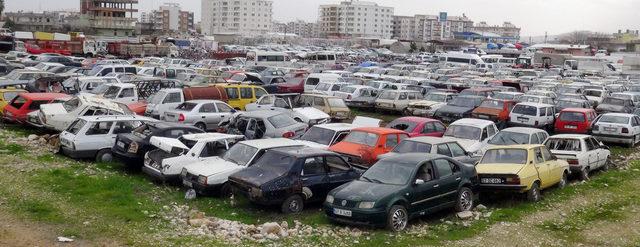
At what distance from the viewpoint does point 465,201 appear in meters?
14.4

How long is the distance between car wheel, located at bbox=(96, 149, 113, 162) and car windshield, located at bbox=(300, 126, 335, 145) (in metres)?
5.59

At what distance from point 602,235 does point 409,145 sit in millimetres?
5750

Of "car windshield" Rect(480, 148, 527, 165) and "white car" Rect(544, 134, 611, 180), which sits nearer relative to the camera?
"car windshield" Rect(480, 148, 527, 165)

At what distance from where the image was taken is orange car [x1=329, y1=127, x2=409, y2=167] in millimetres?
17906

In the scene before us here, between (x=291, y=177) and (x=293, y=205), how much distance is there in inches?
23.2

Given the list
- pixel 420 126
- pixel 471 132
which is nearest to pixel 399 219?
pixel 471 132

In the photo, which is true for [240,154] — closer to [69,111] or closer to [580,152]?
[69,111]

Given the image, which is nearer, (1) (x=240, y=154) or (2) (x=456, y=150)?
(1) (x=240, y=154)

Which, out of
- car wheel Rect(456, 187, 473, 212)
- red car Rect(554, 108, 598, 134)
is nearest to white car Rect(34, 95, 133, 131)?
car wheel Rect(456, 187, 473, 212)

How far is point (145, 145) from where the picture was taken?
17328 mm

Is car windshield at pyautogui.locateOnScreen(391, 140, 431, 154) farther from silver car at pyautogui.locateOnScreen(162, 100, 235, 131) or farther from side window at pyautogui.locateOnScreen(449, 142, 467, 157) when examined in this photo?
silver car at pyautogui.locateOnScreen(162, 100, 235, 131)

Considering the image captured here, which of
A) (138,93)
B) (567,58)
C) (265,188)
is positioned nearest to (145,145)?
(265,188)

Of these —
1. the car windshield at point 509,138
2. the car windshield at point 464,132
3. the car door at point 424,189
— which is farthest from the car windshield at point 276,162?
the car windshield at point 464,132

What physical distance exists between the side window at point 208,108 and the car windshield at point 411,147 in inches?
369
